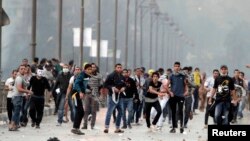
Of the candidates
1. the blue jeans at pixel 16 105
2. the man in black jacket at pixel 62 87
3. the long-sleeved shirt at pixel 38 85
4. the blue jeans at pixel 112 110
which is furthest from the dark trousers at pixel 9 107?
the man in black jacket at pixel 62 87

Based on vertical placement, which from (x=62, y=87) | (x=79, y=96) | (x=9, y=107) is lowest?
(x=9, y=107)

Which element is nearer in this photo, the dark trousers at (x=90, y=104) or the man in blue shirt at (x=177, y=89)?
the man in blue shirt at (x=177, y=89)

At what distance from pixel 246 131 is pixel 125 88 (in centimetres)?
1023

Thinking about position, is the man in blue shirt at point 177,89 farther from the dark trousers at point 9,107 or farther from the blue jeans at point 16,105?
the dark trousers at point 9,107

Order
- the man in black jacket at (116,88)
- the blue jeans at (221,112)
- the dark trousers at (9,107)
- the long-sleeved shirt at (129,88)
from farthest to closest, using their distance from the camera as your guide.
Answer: the long-sleeved shirt at (129,88)
the man in black jacket at (116,88)
the dark trousers at (9,107)
the blue jeans at (221,112)

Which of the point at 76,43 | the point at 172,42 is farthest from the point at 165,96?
the point at 172,42

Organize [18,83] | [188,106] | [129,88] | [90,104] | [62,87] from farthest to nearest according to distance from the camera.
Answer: [62,87]
[188,106]
[129,88]
[90,104]
[18,83]

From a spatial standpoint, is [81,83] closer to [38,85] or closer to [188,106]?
[38,85]

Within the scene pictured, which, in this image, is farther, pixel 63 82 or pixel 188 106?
pixel 63 82

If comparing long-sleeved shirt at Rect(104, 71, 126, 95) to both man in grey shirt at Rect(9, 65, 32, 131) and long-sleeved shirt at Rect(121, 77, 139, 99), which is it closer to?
long-sleeved shirt at Rect(121, 77, 139, 99)

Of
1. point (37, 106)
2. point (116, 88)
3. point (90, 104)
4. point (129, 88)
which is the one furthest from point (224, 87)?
point (37, 106)

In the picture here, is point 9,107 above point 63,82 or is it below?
below

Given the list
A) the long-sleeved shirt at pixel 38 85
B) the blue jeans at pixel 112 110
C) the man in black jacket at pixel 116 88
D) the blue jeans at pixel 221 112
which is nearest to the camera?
the blue jeans at pixel 221 112

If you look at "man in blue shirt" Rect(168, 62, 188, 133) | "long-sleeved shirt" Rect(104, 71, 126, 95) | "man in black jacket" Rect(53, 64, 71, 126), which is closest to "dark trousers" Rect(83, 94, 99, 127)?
"long-sleeved shirt" Rect(104, 71, 126, 95)
